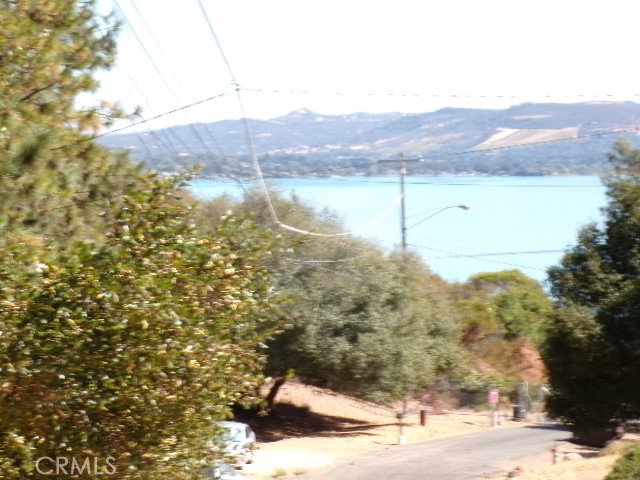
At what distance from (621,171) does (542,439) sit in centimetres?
1256

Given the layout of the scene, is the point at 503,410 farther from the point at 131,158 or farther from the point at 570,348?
the point at 131,158

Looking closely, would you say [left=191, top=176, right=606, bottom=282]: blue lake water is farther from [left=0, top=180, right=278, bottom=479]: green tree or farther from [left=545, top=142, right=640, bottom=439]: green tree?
[left=0, top=180, right=278, bottom=479]: green tree

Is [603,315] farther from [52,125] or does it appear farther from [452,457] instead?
[52,125]

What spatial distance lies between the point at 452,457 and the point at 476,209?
605 inches

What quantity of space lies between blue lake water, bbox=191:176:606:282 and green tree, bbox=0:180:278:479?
36.4 feet

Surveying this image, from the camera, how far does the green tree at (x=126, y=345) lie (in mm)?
7250

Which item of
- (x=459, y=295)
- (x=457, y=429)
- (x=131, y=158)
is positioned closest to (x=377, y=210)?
(x=457, y=429)

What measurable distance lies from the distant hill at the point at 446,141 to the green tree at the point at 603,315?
4.74 feet

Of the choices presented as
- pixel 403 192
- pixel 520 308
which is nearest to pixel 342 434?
pixel 403 192

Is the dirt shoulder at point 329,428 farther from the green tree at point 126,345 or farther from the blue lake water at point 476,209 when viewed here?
the green tree at point 126,345

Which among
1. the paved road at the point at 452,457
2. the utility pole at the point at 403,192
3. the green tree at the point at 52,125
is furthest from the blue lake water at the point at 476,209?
the green tree at the point at 52,125

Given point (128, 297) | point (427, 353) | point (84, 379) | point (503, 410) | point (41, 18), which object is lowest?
point (503, 410)

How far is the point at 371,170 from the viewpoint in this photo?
3253cm

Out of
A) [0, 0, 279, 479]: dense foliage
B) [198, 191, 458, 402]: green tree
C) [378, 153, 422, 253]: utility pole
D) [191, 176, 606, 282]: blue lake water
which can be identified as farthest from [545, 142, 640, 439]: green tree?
[0, 0, 279, 479]: dense foliage
